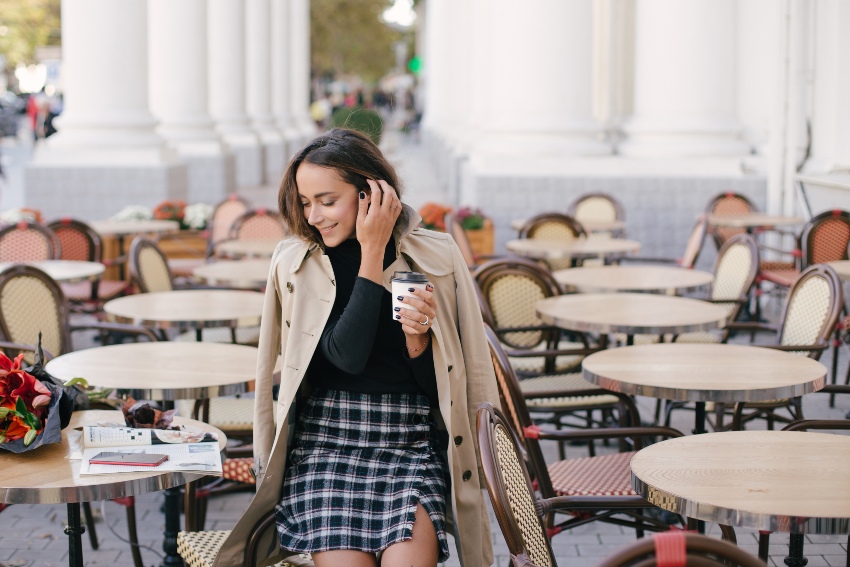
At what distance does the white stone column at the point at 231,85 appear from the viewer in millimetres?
20703

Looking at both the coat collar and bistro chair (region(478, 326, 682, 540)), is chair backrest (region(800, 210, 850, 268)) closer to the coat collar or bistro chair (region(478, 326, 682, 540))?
bistro chair (region(478, 326, 682, 540))

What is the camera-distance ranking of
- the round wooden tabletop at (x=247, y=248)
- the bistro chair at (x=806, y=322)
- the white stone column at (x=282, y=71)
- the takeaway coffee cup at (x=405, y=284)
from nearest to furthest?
1. the takeaway coffee cup at (x=405, y=284)
2. the bistro chair at (x=806, y=322)
3. the round wooden tabletop at (x=247, y=248)
4. the white stone column at (x=282, y=71)

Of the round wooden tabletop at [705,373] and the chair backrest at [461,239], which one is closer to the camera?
the round wooden tabletop at [705,373]

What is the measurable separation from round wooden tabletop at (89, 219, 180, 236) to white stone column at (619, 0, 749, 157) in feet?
16.3

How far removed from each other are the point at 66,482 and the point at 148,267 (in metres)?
4.17

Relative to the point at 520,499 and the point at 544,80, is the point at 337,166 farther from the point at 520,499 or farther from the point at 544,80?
the point at 544,80

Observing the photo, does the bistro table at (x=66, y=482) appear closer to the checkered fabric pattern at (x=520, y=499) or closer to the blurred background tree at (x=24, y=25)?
the checkered fabric pattern at (x=520, y=499)

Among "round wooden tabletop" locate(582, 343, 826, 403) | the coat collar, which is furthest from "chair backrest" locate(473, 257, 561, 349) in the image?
the coat collar

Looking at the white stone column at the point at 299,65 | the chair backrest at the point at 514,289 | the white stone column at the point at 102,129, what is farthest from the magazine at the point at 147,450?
the white stone column at the point at 299,65

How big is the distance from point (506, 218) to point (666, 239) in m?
1.68

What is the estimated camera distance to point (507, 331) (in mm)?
6094

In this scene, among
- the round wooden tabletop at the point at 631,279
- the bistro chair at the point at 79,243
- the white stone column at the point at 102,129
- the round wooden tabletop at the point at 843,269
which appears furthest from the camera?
the white stone column at the point at 102,129

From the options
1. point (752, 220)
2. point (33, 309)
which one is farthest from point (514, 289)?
point (752, 220)

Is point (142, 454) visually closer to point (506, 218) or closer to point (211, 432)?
point (211, 432)
